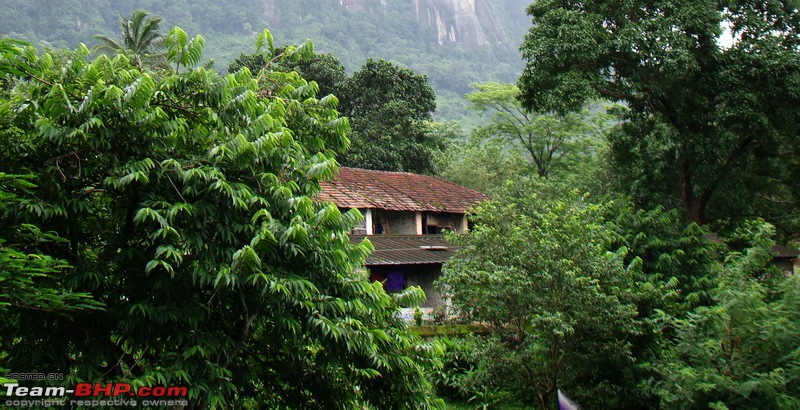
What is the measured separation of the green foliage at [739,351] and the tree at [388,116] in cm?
2109

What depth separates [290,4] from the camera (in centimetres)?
9944

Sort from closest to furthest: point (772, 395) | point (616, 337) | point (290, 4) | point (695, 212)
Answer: point (772, 395), point (616, 337), point (695, 212), point (290, 4)

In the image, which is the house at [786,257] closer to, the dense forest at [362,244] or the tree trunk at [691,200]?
the dense forest at [362,244]

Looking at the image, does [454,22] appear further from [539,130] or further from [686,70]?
[686,70]

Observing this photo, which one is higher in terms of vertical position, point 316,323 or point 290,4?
point 290,4

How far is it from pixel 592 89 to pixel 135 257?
37.9 ft

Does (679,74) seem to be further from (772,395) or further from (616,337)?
(772,395)

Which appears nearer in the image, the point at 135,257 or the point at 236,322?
the point at 135,257

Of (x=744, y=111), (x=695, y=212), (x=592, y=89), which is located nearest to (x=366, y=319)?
(x=592, y=89)

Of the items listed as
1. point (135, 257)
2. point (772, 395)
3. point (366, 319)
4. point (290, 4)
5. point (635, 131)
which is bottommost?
point (772, 395)

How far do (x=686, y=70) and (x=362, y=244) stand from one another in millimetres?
10530

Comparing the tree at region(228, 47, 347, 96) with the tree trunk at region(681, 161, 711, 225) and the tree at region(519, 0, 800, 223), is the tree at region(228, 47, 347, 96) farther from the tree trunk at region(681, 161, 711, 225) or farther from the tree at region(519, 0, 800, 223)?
the tree trunk at region(681, 161, 711, 225)

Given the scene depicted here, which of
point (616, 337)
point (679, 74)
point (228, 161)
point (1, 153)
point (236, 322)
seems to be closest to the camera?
point (1, 153)

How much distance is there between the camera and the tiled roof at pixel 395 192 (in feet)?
70.7
